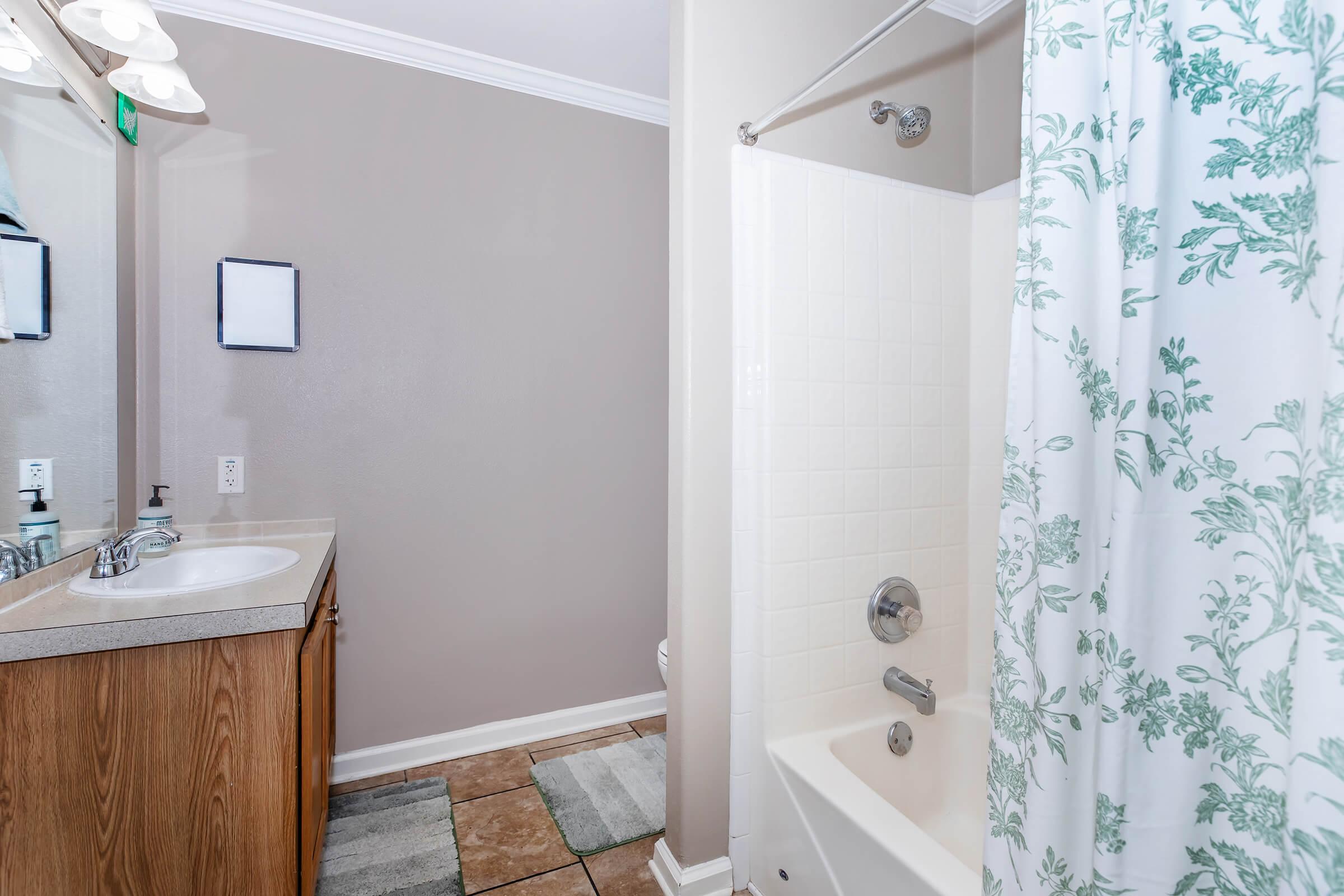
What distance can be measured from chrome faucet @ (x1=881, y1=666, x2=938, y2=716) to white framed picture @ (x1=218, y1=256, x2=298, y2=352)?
225 centimetres

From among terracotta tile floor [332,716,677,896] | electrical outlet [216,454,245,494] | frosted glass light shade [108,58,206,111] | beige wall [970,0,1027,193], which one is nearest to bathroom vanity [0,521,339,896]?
terracotta tile floor [332,716,677,896]

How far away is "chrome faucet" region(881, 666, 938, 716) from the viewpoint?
171cm

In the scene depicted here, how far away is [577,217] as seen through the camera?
2.58m

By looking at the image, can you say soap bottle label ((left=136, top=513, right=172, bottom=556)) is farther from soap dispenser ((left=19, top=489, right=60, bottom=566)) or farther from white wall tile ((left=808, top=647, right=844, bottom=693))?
white wall tile ((left=808, top=647, right=844, bottom=693))

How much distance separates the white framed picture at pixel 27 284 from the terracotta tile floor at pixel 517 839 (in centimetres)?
170

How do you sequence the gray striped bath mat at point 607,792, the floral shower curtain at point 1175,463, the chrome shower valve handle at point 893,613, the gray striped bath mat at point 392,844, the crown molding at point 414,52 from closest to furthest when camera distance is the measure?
the floral shower curtain at point 1175,463 → the gray striped bath mat at point 392,844 → the chrome shower valve handle at point 893,613 → the gray striped bath mat at point 607,792 → the crown molding at point 414,52

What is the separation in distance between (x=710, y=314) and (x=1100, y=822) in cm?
128

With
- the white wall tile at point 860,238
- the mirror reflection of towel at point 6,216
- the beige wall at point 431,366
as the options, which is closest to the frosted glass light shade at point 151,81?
the beige wall at point 431,366

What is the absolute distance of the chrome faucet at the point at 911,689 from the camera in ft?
5.59

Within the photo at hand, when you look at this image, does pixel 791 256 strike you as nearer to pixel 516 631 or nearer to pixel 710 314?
pixel 710 314

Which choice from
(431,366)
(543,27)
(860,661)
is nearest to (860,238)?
(860,661)

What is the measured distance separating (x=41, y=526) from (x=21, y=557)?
12 centimetres

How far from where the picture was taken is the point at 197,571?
1.81 metres

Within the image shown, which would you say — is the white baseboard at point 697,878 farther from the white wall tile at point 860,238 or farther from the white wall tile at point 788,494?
the white wall tile at point 860,238
